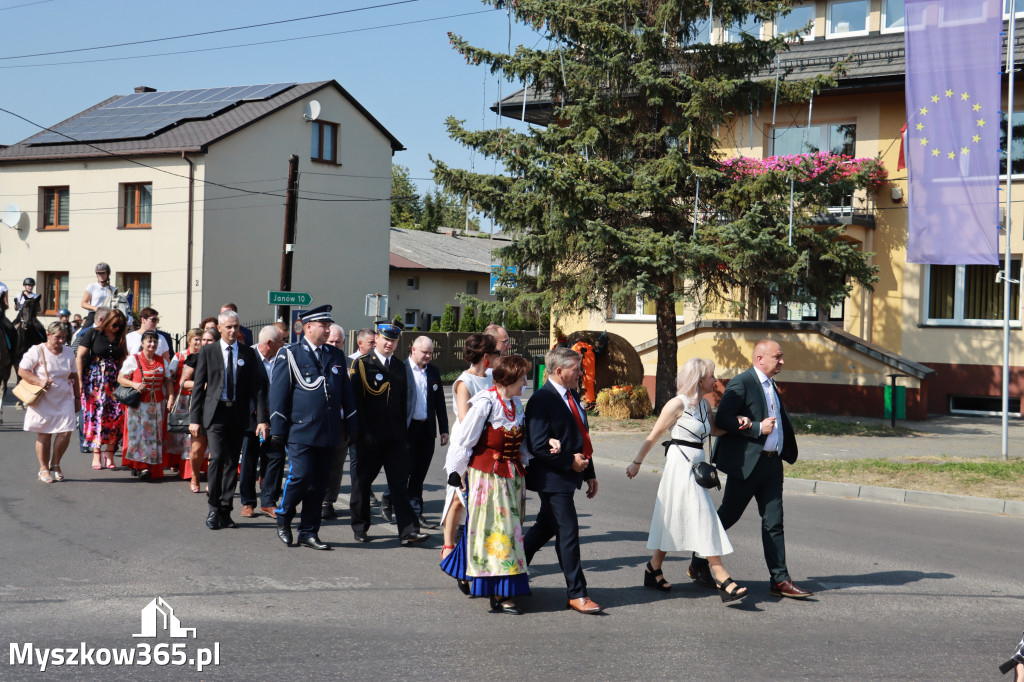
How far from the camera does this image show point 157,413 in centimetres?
1093

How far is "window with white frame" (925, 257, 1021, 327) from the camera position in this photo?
20.6 meters

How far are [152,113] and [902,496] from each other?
109 feet

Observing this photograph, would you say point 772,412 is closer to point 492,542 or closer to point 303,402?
point 492,542

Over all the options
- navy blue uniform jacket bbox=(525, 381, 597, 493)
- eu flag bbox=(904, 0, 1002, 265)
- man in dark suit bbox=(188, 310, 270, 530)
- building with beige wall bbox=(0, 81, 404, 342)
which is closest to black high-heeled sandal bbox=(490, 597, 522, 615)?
navy blue uniform jacket bbox=(525, 381, 597, 493)

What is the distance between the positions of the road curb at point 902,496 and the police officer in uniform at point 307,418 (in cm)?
633

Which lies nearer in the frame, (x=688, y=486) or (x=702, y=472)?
(x=702, y=472)

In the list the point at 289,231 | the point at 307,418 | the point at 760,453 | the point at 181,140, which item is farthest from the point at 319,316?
the point at 181,140

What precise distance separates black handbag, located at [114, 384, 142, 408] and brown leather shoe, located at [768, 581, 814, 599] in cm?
705

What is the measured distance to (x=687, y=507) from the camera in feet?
21.5

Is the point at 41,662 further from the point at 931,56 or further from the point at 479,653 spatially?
the point at 931,56

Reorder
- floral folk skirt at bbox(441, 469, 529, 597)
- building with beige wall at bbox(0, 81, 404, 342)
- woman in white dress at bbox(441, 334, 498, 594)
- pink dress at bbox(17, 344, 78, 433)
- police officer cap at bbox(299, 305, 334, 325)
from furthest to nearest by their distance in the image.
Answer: building with beige wall at bbox(0, 81, 404, 342), pink dress at bbox(17, 344, 78, 433), police officer cap at bbox(299, 305, 334, 325), woman in white dress at bbox(441, 334, 498, 594), floral folk skirt at bbox(441, 469, 529, 597)

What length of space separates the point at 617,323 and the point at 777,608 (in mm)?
18488

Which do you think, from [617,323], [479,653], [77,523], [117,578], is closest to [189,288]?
[617,323]

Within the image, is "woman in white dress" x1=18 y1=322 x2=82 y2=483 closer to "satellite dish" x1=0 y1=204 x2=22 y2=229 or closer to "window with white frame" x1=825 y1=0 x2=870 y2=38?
"window with white frame" x1=825 y1=0 x2=870 y2=38
